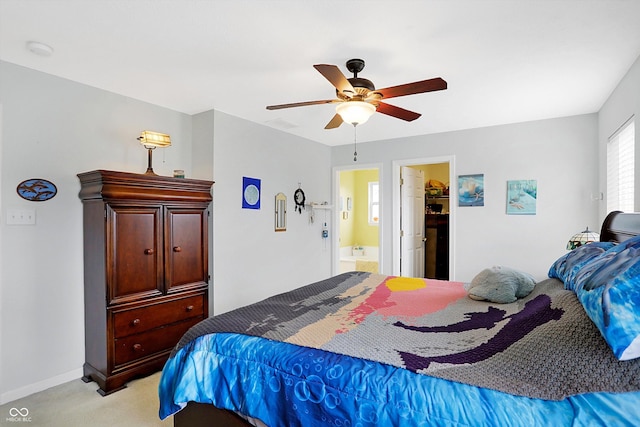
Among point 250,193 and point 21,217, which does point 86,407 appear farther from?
point 250,193

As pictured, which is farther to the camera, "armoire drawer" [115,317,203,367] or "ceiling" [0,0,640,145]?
"armoire drawer" [115,317,203,367]

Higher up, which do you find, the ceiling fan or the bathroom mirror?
the ceiling fan

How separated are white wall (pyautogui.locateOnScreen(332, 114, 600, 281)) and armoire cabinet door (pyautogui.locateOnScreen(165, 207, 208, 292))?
3009 mm

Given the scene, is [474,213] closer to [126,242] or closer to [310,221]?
[310,221]

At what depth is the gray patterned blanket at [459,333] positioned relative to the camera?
1.05m

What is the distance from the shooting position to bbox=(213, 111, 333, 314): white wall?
361cm

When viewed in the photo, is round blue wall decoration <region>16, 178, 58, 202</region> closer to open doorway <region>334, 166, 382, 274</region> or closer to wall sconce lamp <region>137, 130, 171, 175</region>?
wall sconce lamp <region>137, 130, 171, 175</region>

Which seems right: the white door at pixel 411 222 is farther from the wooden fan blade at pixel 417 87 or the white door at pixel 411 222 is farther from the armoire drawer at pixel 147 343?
the armoire drawer at pixel 147 343

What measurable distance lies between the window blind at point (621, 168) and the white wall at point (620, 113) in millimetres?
75

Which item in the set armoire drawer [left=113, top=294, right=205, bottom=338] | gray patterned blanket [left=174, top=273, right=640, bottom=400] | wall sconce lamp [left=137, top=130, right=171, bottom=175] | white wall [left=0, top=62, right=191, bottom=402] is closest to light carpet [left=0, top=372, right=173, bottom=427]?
white wall [left=0, top=62, right=191, bottom=402]

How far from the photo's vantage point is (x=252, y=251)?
12.9 ft

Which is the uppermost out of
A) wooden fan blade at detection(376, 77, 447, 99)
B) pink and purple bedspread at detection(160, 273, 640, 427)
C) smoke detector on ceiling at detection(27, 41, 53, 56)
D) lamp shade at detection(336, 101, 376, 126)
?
smoke detector on ceiling at detection(27, 41, 53, 56)

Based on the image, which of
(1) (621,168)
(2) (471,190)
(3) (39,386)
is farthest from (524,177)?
(3) (39,386)

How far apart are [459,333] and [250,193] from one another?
2.91m
